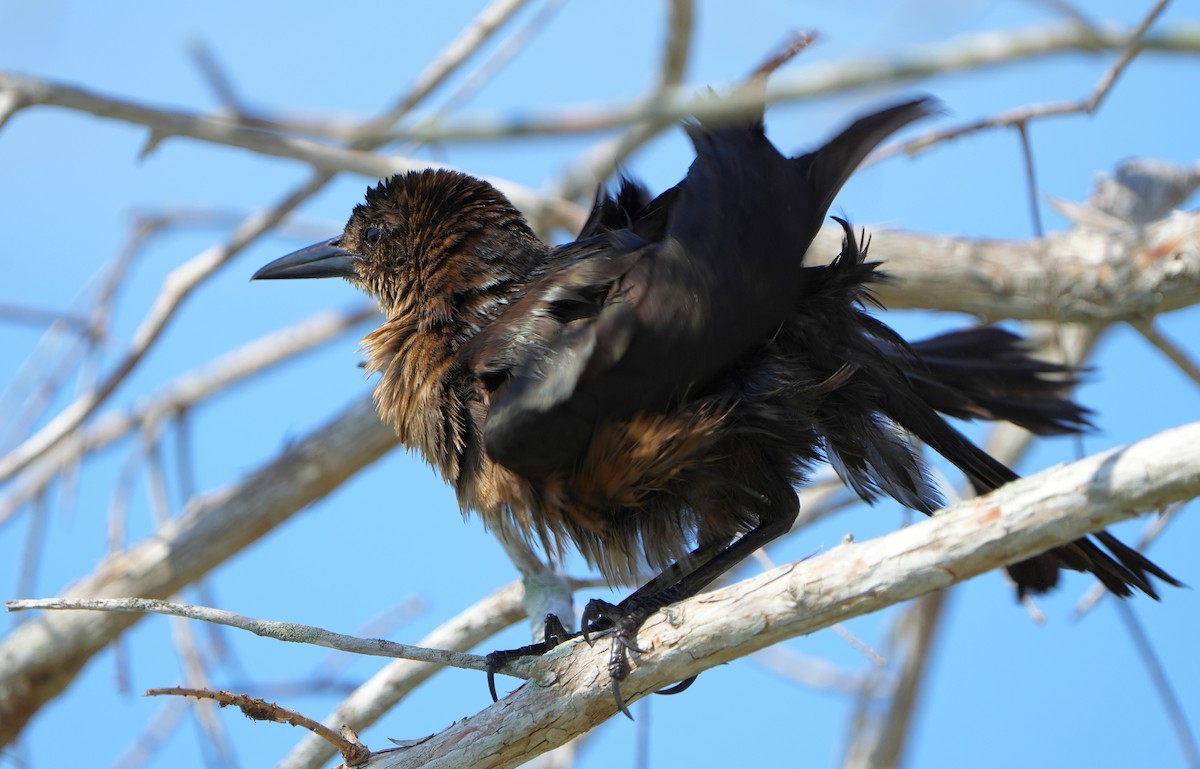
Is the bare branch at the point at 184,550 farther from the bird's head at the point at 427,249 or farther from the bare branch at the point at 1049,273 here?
the bare branch at the point at 1049,273

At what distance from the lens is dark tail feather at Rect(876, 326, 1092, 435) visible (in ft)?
11.4

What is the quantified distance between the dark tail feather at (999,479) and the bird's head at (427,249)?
109cm

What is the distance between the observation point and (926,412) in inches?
121

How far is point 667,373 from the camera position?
2.69 metres

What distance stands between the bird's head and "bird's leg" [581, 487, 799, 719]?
3.01 feet

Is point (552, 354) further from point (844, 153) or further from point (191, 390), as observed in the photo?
point (191, 390)

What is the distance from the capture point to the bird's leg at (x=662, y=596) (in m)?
2.41

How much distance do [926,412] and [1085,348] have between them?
1.80 meters

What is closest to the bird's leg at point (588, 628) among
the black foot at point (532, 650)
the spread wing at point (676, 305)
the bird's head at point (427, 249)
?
the black foot at point (532, 650)

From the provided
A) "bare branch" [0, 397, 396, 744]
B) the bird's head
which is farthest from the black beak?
"bare branch" [0, 397, 396, 744]

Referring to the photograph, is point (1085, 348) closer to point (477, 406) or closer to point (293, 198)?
point (477, 406)

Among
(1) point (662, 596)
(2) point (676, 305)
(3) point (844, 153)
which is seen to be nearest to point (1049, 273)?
(3) point (844, 153)

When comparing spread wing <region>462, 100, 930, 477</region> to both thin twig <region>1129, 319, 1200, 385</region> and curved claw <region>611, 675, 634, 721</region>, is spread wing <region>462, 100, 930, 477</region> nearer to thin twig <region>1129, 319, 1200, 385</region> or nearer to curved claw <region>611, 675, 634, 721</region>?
curved claw <region>611, 675, 634, 721</region>

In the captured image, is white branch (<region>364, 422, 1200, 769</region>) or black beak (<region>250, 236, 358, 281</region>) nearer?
white branch (<region>364, 422, 1200, 769</region>)
